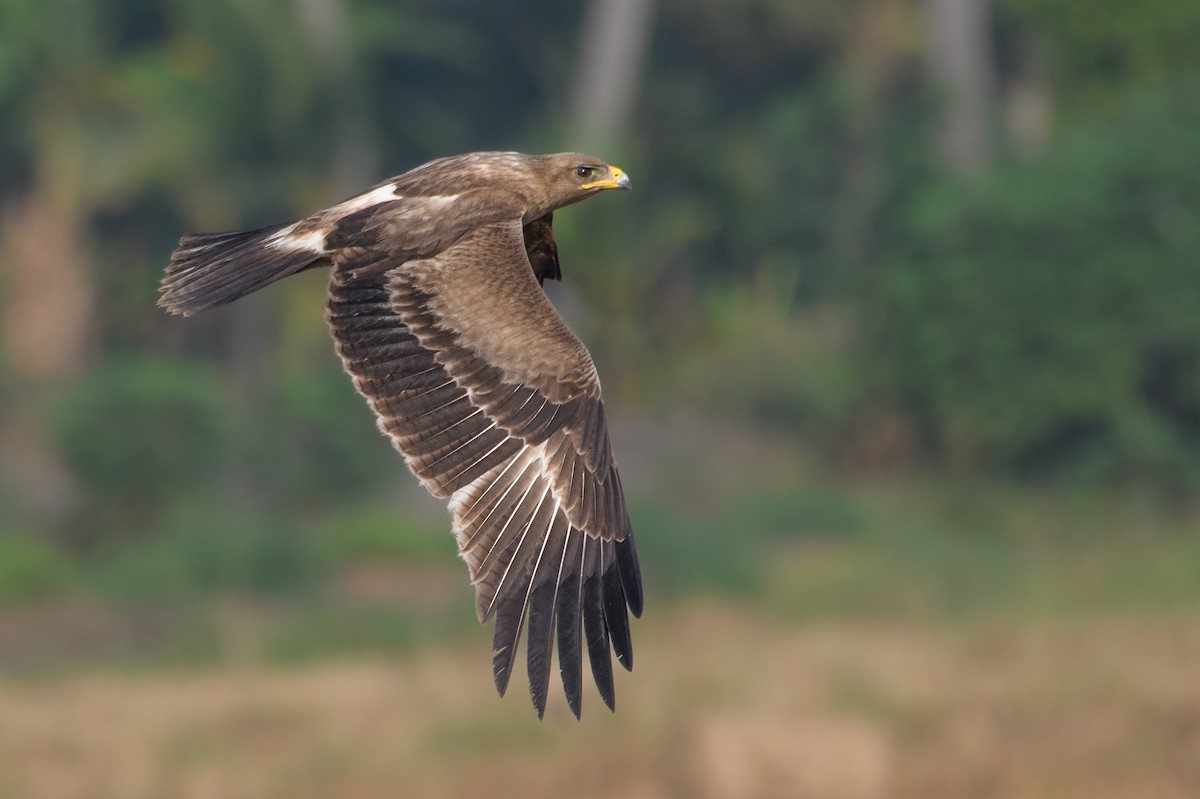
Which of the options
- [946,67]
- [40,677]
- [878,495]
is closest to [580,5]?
[946,67]

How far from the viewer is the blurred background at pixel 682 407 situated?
17812 mm

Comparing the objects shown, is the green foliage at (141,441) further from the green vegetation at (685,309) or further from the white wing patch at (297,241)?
the white wing patch at (297,241)

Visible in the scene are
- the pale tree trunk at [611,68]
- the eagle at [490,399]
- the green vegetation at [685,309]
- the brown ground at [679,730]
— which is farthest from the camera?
the pale tree trunk at [611,68]

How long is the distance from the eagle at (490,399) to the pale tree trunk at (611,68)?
22.9 meters

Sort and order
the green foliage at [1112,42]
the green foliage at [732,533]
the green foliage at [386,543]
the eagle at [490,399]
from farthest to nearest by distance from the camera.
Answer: the green foliage at [1112,42], the green foliage at [386,543], the green foliage at [732,533], the eagle at [490,399]

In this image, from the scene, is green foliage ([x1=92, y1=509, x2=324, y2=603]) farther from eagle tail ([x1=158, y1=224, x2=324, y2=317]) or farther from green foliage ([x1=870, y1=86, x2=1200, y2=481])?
eagle tail ([x1=158, y1=224, x2=324, y2=317])

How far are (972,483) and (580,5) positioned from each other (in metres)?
11.5

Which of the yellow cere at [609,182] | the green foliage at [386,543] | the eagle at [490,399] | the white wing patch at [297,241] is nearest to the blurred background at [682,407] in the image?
the green foliage at [386,543]

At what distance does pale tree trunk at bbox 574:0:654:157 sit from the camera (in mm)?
32031

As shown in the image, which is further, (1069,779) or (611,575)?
(1069,779)

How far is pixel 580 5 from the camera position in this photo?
3506 centimetres

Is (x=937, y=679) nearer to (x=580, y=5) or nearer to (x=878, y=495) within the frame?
(x=878, y=495)

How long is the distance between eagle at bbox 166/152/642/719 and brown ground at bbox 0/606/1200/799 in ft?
29.6

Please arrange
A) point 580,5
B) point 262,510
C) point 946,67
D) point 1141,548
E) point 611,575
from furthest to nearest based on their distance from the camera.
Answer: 1. point 580,5
2. point 946,67
3. point 262,510
4. point 1141,548
5. point 611,575
